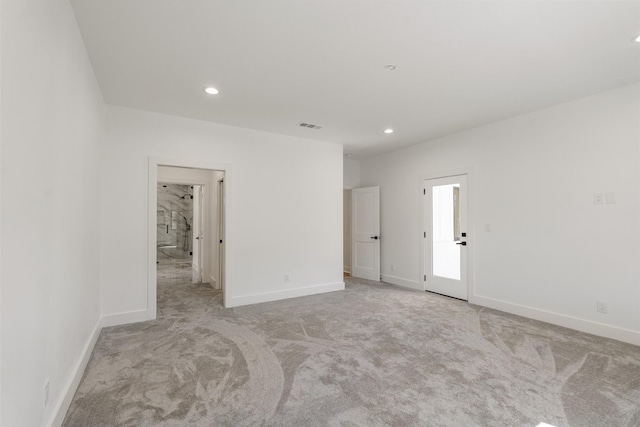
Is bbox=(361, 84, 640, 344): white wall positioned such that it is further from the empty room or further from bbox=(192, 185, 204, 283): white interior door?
bbox=(192, 185, 204, 283): white interior door

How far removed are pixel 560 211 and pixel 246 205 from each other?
4.19 meters

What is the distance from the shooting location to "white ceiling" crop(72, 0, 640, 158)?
2.04 metres

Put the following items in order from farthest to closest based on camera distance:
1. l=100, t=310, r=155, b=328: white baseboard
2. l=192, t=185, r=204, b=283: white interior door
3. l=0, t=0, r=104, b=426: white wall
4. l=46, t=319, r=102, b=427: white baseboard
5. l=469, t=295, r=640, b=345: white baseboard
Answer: l=192, t=185, r=204, b=283: white interior door < l=100, t=310, r=155, b=328: white baseboard < l=469, t=295, r=640, b=345: white baseboard < l=46, t=319, r=102, b=427: white baseboard < l=0, t=0, r=104, b=426: white wall

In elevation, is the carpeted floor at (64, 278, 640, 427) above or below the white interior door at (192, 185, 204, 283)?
below

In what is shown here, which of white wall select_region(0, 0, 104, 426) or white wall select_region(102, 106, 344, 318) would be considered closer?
white wall select_region(0, 0, 104, 426)

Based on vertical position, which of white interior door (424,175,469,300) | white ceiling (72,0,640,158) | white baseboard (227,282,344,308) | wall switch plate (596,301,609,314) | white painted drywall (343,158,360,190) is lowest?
white baseboard (227,282,344,308)

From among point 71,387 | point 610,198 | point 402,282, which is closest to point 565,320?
point 610,198

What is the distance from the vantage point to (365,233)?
6.46 m

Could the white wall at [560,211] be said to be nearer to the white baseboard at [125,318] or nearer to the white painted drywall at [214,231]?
the white painted drywall at [214,231]

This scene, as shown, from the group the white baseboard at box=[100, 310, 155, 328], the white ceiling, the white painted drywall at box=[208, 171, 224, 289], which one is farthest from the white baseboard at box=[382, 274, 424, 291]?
the white baseboard at box=[100, 310, 155, 328]

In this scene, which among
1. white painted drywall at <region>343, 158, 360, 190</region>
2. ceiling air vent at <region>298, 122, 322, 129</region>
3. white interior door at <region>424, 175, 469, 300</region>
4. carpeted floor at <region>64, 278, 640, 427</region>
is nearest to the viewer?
carpeted floor at <region>64, 278, 640, 427</region>

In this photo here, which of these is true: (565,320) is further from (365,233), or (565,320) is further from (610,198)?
(365,233)

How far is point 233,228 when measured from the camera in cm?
443

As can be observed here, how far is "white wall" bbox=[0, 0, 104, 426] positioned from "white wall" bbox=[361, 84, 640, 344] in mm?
4860
